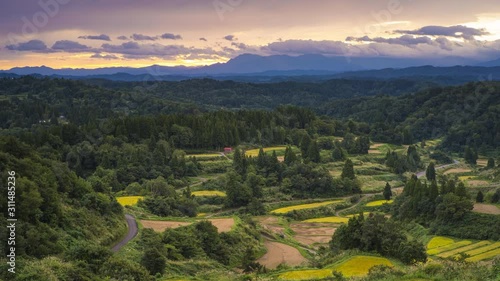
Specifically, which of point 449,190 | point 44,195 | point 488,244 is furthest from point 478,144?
point 44,195

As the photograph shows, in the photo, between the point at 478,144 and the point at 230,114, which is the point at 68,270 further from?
the point at 478,144

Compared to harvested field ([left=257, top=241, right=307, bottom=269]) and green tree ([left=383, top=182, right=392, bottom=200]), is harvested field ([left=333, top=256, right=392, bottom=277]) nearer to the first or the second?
harvested field ([left=257, top=241, right=307, bottom=269])

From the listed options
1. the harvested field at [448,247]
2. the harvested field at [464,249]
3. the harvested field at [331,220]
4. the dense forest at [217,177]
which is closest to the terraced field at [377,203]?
the dense forest at [217,177]

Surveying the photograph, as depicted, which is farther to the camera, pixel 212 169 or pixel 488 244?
pixel 212 169

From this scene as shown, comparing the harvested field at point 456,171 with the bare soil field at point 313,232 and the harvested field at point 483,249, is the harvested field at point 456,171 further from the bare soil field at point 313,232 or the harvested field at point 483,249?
the harvested field at point 483,249

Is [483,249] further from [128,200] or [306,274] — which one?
[128,200]
